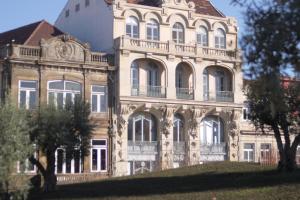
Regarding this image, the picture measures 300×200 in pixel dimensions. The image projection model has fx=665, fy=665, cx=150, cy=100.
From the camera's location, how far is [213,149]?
60625 mm

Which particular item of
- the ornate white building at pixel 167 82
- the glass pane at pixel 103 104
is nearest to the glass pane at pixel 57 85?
the glass pane at pixel 103 104

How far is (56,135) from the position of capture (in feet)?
122

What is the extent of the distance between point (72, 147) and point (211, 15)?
29666 millimetres

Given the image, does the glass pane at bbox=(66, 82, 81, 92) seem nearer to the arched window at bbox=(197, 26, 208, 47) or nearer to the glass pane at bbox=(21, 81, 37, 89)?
the glass pane at bbox=(21, 81, 37, 89)

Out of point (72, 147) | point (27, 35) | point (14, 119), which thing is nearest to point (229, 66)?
point (27, 35)

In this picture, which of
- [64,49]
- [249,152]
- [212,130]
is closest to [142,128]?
[212,130]

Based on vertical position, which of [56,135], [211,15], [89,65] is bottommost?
[56,135]

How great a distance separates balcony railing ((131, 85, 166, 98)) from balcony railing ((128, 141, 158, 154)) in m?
4.15

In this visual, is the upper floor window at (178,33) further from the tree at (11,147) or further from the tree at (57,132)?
the tree at (11,147)

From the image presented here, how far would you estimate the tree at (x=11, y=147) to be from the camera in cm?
2973

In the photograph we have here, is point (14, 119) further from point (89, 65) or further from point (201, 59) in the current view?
point (201, 59)

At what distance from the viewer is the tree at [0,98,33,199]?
29.7m

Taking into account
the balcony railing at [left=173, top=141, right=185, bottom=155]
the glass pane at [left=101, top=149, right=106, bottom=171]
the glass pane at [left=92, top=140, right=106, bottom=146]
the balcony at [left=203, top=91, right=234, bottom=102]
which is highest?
the balcony at [left=203, top=91, right=234, bottom=102]

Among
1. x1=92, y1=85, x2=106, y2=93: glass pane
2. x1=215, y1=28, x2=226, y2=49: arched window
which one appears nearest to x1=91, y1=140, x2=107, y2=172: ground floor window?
x1=92, y1=85, x2=106, y2=93: glass pane
